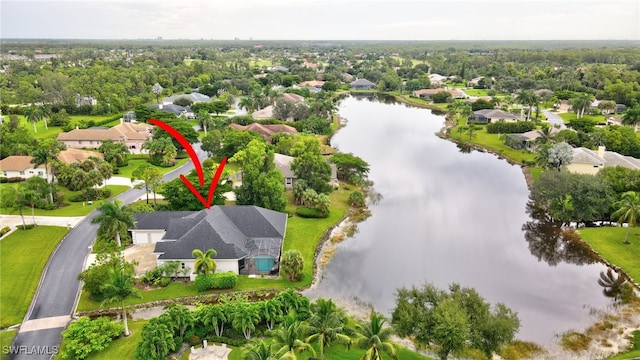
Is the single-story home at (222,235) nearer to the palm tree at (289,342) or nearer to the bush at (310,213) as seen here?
the bush at (310,213)

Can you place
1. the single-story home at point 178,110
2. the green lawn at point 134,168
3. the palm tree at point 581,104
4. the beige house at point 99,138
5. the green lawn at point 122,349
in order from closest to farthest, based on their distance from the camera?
the green lawn at point 122,349
the green lawn at point 134,168
the beige house at point 99,138
the palm tree at point 581,104
the single-story home at point 178,110

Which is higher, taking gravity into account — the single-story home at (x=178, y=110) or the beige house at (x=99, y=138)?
the single-story home at (x=178, y=110)

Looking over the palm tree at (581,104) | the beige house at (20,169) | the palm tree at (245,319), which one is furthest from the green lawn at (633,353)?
the palm tree at (581,104)

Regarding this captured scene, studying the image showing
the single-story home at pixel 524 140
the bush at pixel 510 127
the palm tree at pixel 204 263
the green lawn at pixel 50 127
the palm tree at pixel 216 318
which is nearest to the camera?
the palm tree at pixel 216 318

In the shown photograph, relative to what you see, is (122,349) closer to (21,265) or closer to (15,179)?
(21,265)

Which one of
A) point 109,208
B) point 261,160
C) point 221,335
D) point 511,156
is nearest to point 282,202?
point 261,160

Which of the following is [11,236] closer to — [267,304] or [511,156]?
[267,304]
